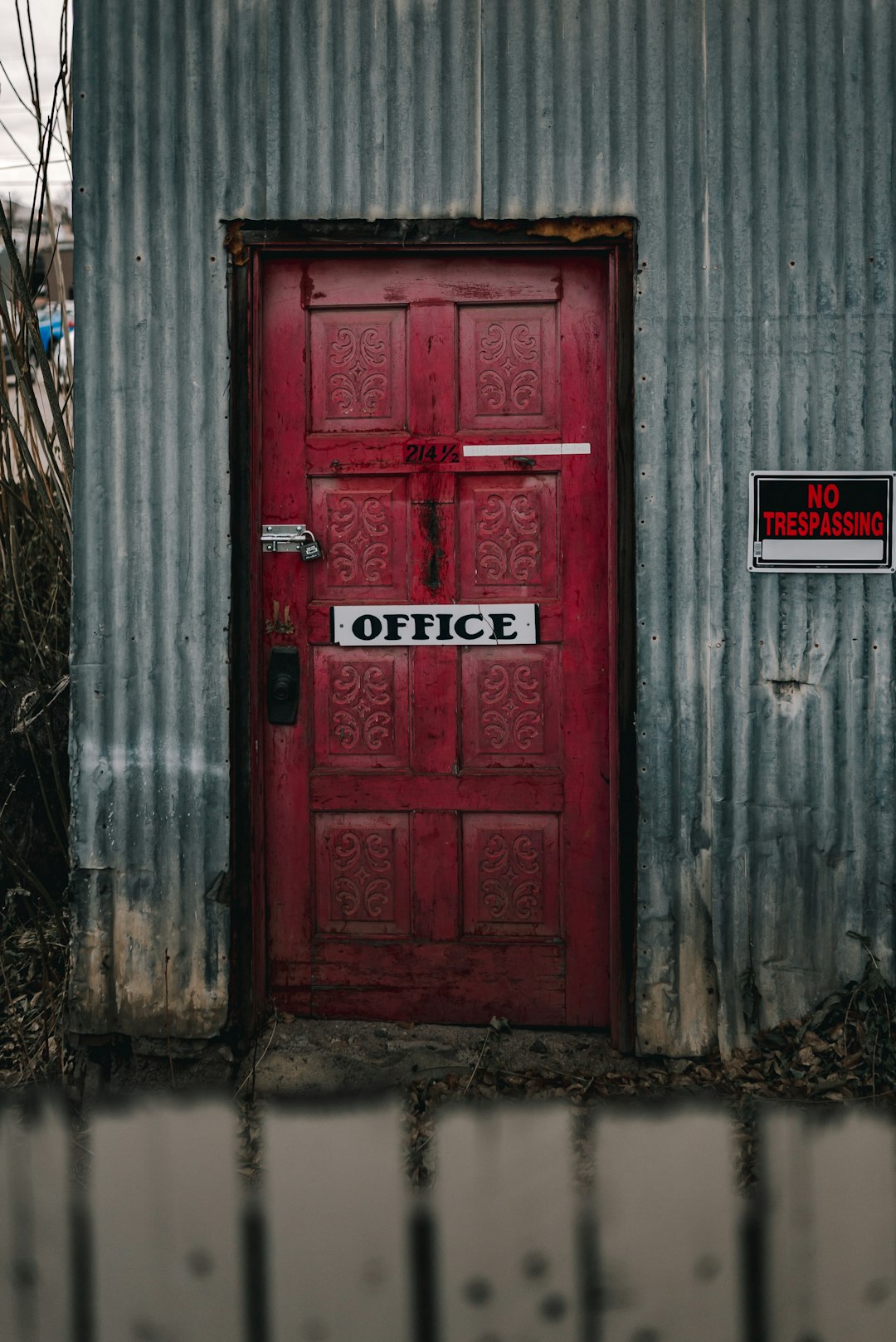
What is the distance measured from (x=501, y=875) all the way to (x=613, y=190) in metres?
2.30

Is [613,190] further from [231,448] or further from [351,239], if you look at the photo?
[231,448]

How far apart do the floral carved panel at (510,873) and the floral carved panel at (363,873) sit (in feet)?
0.77

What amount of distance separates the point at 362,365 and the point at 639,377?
0.94m

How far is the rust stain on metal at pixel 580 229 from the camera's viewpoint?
10.6 ft

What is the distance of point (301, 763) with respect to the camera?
348cm

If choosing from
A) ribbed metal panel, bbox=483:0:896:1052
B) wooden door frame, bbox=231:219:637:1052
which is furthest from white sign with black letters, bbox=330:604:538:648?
ribbed metal panel, bbox=483:0:896:1052

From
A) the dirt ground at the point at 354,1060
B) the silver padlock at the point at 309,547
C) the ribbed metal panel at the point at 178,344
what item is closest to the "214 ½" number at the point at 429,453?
the silver padlock at the point at 309,547

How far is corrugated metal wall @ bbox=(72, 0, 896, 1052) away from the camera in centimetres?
322

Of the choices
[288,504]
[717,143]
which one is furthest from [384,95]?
[288,504]

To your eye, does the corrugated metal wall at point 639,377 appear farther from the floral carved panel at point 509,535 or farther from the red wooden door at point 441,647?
the floral carved panel at point 509,535

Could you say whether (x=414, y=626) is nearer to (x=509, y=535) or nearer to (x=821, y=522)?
(x=509, y=535)

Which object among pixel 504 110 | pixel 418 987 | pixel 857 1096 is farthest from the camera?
pixel 418 987

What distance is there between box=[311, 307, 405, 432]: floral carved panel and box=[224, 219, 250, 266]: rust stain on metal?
0.93 feet

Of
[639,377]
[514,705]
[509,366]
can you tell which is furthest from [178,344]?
[514,705]
